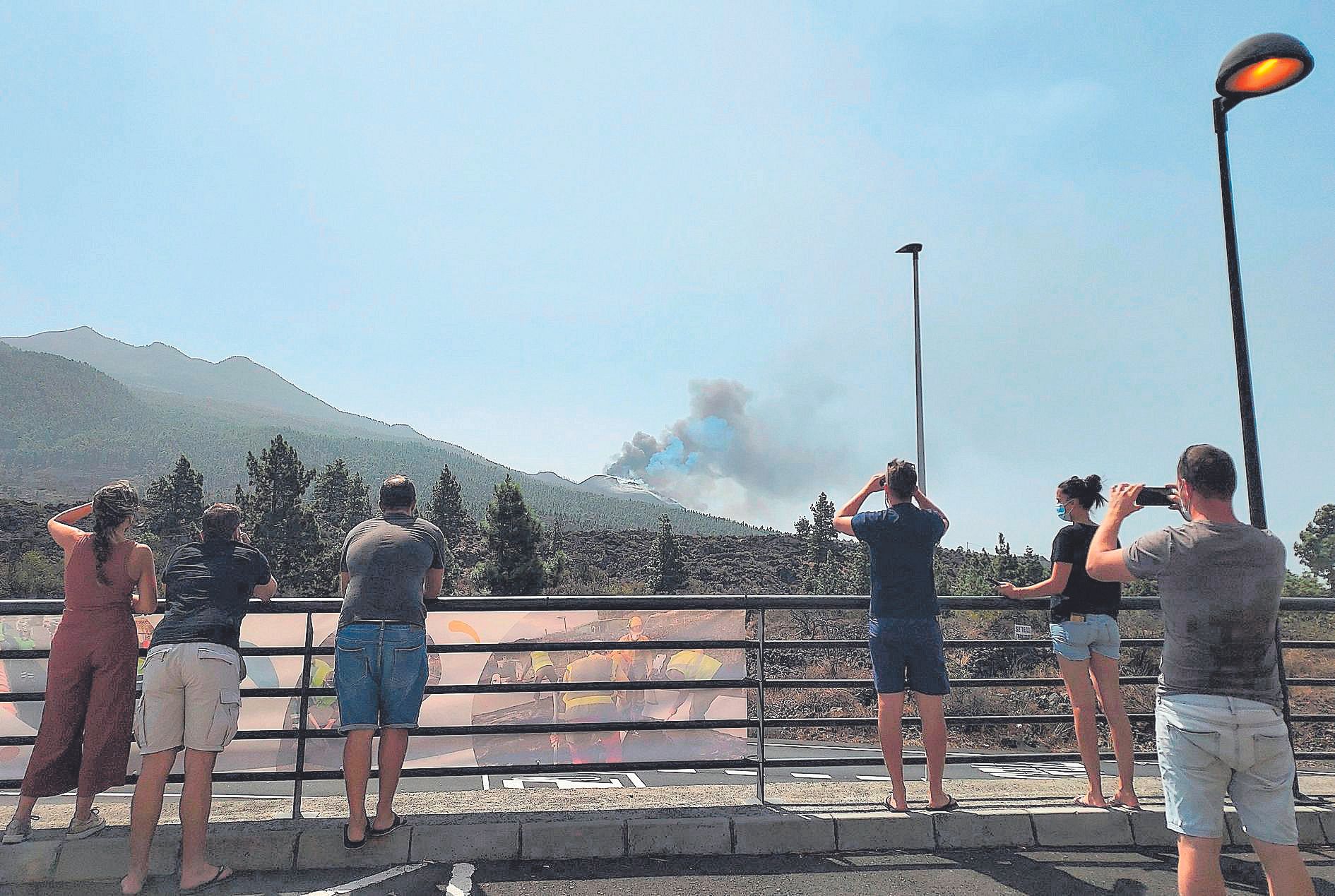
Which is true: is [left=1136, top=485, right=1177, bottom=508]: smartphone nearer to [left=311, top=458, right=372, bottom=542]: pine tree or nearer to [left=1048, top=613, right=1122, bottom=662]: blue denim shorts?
[left=1048, top=613, right=1122, bottom=662]: blue denim shorts

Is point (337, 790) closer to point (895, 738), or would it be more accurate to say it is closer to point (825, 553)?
point (895, 738)

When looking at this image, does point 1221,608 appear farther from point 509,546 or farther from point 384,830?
point 509,546

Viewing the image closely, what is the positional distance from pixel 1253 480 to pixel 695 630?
4.34 m

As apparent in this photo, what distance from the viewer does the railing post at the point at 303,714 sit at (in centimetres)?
497

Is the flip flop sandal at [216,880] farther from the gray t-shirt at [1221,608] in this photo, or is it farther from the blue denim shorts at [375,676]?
the gray t-shirt at [1221,608]

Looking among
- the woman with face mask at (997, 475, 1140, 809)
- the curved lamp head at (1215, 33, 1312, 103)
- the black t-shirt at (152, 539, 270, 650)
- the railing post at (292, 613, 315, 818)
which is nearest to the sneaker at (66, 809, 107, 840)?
the railing post at (292, 613, 315, 818)

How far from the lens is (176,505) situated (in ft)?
243

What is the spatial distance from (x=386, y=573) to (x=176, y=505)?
80.8 m

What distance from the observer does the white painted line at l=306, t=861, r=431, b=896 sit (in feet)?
13.5

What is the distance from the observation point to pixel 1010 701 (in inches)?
843

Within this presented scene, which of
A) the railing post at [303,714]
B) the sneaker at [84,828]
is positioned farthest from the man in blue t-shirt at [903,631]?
the sneaker at [84,828]

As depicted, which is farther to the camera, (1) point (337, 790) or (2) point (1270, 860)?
(1) point (337, 790)

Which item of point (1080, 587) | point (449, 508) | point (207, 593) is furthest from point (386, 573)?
point (449, 508)

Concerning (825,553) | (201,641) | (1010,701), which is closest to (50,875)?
(201,641)
